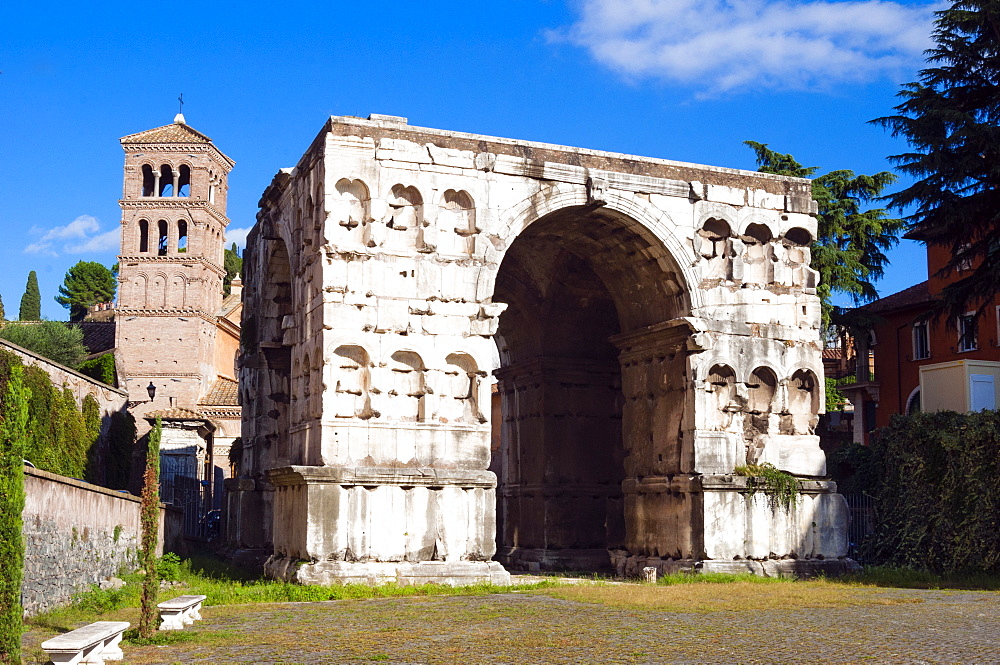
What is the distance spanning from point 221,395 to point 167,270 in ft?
20.1

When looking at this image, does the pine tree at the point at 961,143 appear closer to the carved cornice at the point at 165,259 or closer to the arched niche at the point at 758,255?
the arched niche at the point at 758,255

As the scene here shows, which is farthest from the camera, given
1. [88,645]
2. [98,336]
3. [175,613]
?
[98,336]

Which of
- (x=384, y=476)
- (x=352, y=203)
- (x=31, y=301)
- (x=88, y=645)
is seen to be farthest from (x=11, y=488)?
(x=31, y=301)

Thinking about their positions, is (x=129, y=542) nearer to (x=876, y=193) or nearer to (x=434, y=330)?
(x=434, y=330)

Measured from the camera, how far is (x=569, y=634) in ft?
33.2

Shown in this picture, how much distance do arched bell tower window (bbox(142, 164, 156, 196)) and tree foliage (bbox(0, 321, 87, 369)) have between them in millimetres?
A: 8525

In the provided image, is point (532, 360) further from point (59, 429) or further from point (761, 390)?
point (59, 429)

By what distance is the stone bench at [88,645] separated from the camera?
770cm

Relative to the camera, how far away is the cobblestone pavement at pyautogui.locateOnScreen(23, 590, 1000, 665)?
8.84m

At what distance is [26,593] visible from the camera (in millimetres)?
11375


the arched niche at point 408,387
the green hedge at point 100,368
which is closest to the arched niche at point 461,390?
the arched niche at point 408,387

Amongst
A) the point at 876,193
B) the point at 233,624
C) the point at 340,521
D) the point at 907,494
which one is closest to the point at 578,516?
the point at 907,494

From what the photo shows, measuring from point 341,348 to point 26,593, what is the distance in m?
5.25

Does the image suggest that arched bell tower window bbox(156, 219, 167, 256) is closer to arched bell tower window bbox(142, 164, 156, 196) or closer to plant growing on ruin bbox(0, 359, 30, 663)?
arched bell tower window bbox(142, 164, 156, 196)
